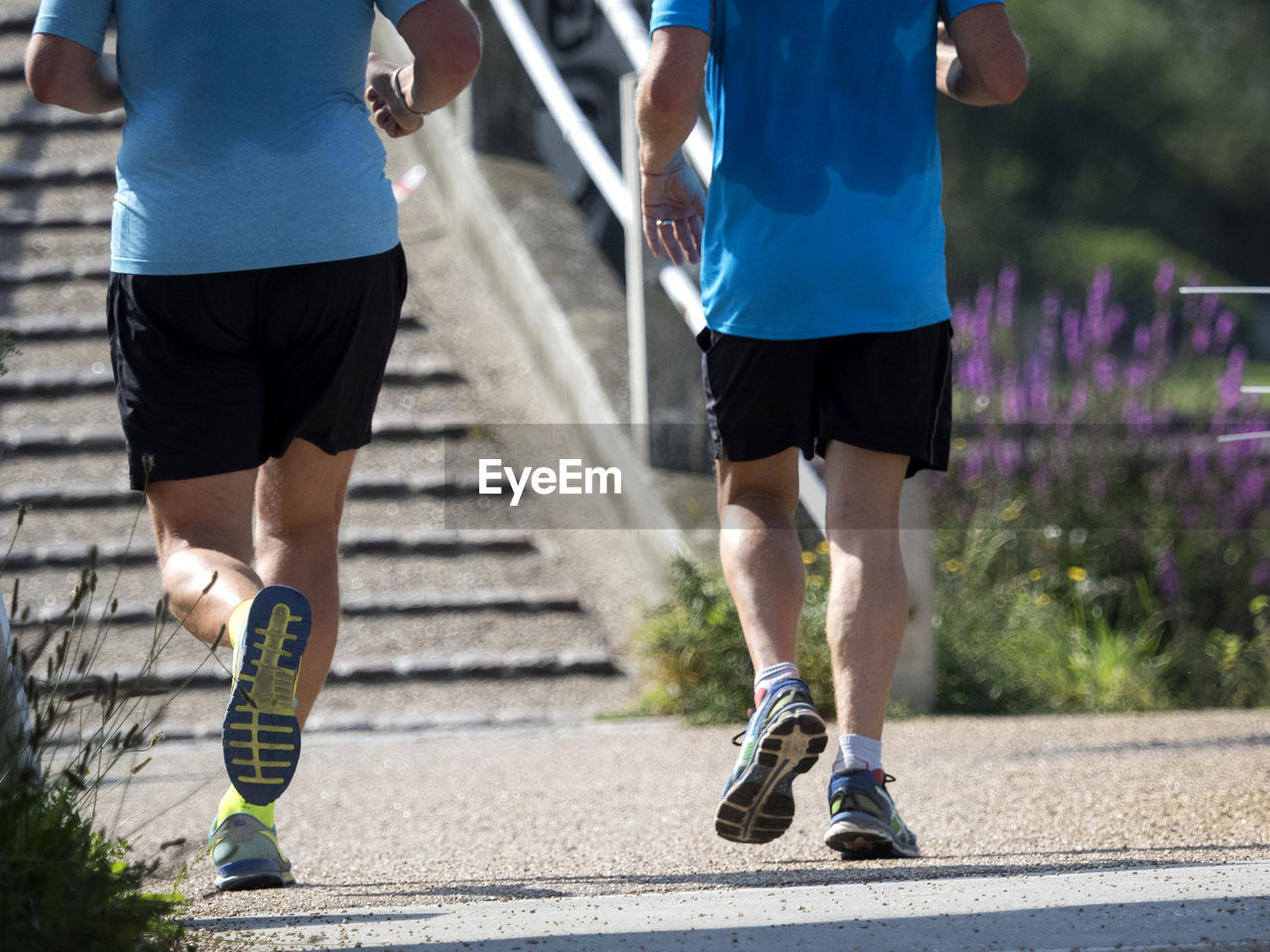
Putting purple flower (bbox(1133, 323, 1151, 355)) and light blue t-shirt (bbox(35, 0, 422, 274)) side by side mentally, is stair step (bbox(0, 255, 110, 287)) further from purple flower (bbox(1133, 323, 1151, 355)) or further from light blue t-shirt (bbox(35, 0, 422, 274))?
light blue t-shirt (bbox(35, 0, 422, 274))

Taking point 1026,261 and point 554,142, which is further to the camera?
point 1026,261

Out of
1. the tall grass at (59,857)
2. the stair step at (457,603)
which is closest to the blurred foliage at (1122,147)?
the stair step at (457,603)

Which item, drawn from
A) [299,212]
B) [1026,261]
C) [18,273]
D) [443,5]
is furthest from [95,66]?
[1026,261]

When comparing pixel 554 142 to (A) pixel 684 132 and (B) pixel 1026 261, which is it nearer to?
(A) pixel 684 132

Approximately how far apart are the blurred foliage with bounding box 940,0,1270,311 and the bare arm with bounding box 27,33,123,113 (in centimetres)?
4081

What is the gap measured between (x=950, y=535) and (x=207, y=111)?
12.1 ft

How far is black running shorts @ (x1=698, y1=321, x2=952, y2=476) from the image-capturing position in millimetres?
2908

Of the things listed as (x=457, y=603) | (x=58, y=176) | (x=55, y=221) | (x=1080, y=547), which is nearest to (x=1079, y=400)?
(x=1080, y=547)

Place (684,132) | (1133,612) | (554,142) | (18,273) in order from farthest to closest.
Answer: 1. (554,142)
2. (18,273)
3. (1133,612)
4. (684,132)

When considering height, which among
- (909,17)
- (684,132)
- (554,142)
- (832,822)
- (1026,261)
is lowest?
(1026,261)

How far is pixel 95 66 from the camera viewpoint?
2.76 metres

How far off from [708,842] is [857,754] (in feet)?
1.61

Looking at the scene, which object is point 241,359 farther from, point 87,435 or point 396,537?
point 87,435

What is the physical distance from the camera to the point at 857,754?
281 centimetres
